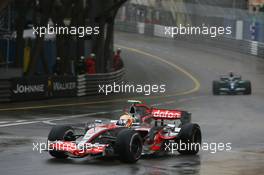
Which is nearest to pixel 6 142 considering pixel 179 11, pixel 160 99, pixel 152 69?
pixel 160 99

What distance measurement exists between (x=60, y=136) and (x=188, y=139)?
2.77 meters

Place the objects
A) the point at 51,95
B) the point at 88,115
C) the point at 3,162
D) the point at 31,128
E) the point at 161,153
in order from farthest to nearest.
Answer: the point at 51,95
the point at 88,115
the point at 31,128
the point at 161,153
the point at 3,162

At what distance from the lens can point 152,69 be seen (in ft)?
180

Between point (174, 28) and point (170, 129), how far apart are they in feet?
173

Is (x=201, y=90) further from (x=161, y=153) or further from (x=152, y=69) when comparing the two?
(x=161, y=153)

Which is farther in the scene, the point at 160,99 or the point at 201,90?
the point at 201,90

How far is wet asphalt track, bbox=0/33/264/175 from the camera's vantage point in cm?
1431

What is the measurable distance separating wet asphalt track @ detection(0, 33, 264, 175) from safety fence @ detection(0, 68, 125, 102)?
2.08ft
